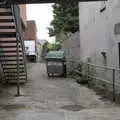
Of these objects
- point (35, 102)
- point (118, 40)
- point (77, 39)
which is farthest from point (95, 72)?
point (77, 39)

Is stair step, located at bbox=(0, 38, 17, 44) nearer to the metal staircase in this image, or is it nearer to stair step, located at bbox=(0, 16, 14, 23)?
the metal staircase

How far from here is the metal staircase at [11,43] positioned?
15737 millimetres

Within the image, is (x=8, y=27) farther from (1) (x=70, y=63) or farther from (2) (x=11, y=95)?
(1) (x=70, y=63)

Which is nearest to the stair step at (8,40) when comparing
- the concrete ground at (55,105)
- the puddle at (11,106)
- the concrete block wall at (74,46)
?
the concrete ground at (55,105)

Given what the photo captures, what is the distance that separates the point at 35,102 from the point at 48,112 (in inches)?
86.3

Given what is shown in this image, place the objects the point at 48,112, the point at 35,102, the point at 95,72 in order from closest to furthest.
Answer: the point at 48,112 → the point at 35,102 → the point at 95,72

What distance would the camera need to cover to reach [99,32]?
65.1ft

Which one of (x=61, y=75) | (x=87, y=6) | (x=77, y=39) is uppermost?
(x=87, y=6)

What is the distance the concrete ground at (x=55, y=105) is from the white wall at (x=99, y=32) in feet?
6.47

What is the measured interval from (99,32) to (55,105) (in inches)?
294

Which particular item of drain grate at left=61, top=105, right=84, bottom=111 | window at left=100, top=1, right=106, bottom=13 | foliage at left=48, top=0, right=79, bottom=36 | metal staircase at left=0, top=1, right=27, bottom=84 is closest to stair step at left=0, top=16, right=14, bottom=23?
metal staircase at left=0, top=1, right=27, bottom=84

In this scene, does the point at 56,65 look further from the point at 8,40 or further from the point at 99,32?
the point at 8,40

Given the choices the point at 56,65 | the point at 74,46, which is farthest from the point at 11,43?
the point at 74,46

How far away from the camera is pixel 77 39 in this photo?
92.3ft
